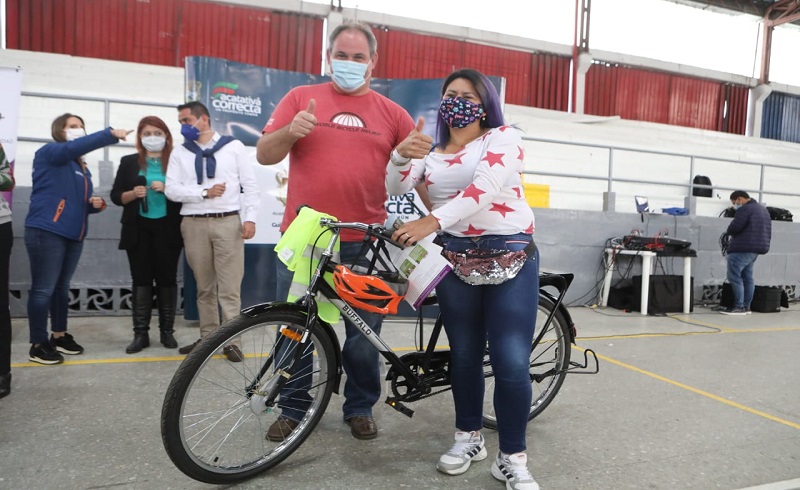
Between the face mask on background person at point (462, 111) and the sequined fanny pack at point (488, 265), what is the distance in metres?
0.50

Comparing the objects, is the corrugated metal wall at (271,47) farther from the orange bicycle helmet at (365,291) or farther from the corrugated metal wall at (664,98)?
the orange bicycle helmet at (365,291)

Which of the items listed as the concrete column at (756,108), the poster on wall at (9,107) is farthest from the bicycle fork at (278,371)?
the concrete column at (756,108)

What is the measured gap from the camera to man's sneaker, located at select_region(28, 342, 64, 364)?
136 inches

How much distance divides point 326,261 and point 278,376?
0.48 metres

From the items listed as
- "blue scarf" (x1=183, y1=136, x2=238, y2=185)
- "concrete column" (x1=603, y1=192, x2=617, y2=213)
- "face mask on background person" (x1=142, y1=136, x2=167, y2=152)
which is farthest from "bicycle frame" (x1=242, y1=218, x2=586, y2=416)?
"concrete column" (x1=603, y1=192, x2=617, y2=213)

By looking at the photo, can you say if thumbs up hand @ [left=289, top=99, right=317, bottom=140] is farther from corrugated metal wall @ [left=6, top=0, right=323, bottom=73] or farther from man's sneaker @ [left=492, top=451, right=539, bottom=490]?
corrugated metal wall @ [left=6, top=0, right=323, bottom=73]

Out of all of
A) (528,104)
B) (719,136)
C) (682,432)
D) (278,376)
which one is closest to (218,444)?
(278,376)

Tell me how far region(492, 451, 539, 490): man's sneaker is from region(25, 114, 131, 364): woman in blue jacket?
2.96 meters

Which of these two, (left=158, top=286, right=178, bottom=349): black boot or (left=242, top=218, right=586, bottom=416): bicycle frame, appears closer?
(left=242, top=218, right=586, bottom=416): bicycle frame

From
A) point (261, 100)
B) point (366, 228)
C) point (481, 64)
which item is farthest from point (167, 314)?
point (481, 64)

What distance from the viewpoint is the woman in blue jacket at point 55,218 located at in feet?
11.2

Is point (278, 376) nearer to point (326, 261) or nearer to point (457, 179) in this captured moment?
point (326, 261)

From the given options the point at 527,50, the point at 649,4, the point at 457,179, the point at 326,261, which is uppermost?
the point at 649,4

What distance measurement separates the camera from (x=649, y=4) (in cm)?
1534
